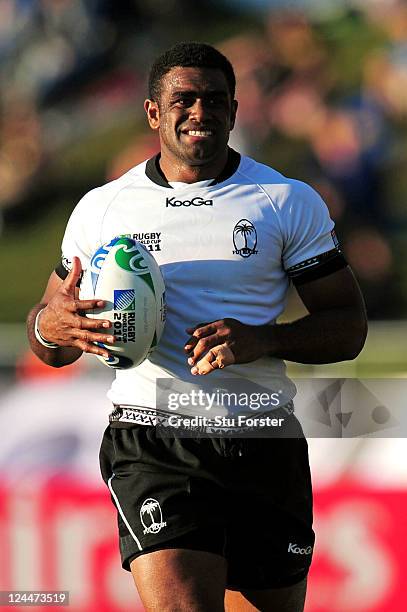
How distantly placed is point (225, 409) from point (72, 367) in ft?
9.40

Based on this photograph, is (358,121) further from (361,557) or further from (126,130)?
(361,557)

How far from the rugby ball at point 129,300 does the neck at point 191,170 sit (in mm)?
364

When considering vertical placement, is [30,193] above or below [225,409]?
above

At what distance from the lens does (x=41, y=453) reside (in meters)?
4.74

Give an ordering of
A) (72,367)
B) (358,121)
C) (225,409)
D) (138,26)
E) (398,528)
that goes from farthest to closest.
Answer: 1. (138,26)
2. (358,121)
3. (72,367)
4. (398,528)
5. (225,409)

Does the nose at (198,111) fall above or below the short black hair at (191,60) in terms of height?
below

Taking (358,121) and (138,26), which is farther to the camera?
(138,26)

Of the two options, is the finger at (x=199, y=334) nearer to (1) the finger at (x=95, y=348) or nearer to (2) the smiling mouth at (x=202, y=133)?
(1) the finger at (x=95, y=348)

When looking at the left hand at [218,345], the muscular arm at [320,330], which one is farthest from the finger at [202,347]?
the muscular arm at [320,330]

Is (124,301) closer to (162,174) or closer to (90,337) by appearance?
(90,337)

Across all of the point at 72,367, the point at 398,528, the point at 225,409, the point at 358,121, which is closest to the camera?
the point at 225,409

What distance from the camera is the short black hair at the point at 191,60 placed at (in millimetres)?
3111

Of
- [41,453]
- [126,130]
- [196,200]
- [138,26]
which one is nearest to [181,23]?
[138,26]

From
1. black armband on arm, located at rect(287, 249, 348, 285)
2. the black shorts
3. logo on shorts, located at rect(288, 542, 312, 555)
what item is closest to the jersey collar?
black armband on arm, located at rect(287, 249, 348, 285)
